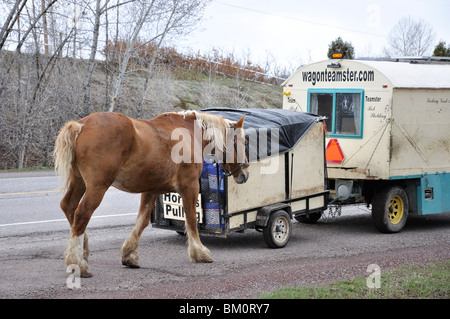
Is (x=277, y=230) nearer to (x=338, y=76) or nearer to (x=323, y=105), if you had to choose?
(x=323, y=105)

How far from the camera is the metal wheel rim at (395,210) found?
36.5ft

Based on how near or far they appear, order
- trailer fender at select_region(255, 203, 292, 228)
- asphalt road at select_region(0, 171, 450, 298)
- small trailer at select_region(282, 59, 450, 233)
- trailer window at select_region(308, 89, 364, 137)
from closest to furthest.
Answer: asphalt road at select_region(0, 171, 450, 298) → trailer fender at select_region(255, 203, 292, 228) → small trailer at select_region(282, 59, 450, 233) → trailer window at select_region(308, 89, 364, 137)

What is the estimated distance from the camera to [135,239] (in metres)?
7.78

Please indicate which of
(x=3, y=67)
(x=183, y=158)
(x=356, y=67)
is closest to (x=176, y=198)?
(x=183, y=158)

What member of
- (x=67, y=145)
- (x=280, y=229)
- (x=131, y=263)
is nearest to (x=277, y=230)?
(x=280, y=229)

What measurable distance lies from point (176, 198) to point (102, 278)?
2389 mm

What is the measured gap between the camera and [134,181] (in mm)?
7285

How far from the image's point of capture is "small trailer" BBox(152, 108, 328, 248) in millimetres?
8805

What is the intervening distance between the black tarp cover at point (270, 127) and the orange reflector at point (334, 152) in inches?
44.4

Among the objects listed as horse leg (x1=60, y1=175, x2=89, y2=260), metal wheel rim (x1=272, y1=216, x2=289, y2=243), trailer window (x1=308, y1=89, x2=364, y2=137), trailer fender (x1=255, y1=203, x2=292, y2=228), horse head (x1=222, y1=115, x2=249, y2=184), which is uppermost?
trailer window (x1=308, y1=89, x2=364, y2=137)

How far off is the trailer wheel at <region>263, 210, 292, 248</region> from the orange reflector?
2.16 metres

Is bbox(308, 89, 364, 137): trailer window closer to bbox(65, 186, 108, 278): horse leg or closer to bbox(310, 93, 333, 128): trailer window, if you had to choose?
bbox(310, 93, 333, 128): trailer window

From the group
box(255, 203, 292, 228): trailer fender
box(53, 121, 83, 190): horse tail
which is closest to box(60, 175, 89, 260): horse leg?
box(53, 121, 83, 190): horse tail
